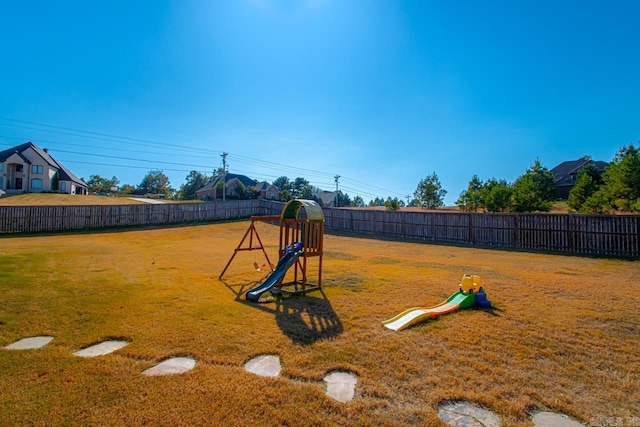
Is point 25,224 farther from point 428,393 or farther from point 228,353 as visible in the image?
point 428,393

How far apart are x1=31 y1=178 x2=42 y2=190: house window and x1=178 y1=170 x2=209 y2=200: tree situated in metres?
32.3

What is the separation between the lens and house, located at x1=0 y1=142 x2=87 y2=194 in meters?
34.0

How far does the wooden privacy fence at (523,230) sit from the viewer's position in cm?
1199

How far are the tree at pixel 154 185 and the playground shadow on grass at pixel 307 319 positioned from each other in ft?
259

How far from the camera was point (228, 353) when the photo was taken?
3.61m

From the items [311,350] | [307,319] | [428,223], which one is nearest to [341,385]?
[311,350]

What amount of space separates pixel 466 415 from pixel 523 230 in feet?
47.7

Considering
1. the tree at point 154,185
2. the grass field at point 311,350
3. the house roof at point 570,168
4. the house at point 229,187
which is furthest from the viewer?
the tree at point 154,185

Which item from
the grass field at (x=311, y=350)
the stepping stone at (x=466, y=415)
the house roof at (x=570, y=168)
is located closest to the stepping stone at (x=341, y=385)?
the grass field at (x=311, y=350)

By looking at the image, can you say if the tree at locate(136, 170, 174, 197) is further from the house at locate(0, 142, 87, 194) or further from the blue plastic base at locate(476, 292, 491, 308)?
the blue plastic base at locate(476, 292, 491, 308)

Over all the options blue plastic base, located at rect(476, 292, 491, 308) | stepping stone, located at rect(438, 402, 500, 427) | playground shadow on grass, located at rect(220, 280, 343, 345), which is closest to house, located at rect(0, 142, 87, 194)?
playground shadow on grass, located at rect(220, 280, 343, 345)

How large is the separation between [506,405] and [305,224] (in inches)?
193

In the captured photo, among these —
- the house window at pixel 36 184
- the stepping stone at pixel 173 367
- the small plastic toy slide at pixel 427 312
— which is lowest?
the stepping stone at pixel 173 367

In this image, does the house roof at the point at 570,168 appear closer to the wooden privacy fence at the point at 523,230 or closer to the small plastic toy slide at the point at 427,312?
the wooden privacy fence at the point at 523,230
